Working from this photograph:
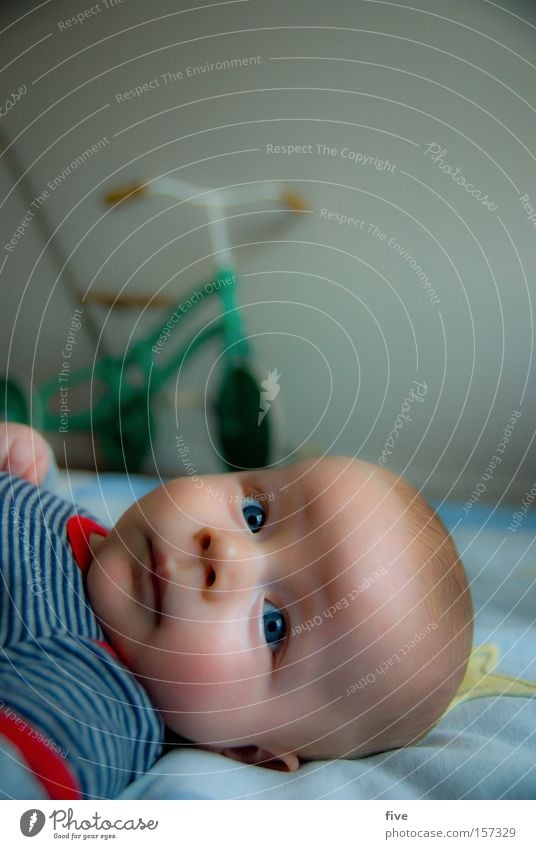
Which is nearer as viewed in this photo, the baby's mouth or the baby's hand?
the baby's mouth

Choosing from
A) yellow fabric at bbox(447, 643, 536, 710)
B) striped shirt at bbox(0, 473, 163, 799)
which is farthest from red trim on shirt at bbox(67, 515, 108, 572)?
yellow fabric at bbox(447, 643, 536, 710)

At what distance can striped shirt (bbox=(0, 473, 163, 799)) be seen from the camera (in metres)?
0.43

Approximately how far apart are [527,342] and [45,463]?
1.23 ft

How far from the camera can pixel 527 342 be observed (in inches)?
20.5

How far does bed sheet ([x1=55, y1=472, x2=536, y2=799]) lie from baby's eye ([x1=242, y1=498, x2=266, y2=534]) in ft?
0.41

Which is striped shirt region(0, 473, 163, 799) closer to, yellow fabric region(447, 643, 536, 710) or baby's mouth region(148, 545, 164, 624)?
baby's mouth region(148, 545, 164, 624)

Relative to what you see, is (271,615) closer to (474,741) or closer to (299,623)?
(299,623)

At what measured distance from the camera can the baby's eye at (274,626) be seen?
474 millimetres

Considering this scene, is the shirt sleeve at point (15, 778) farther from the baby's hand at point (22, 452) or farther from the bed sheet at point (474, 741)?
the baby's hand at point (22, 452)

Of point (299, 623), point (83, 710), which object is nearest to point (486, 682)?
point (299, 623)

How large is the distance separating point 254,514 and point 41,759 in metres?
0.19

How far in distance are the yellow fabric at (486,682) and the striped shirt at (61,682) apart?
0.21 meters

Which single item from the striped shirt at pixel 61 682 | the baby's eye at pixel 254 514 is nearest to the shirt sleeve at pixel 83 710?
the striped shirt at pixel 61 682

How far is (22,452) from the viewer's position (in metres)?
0.60
